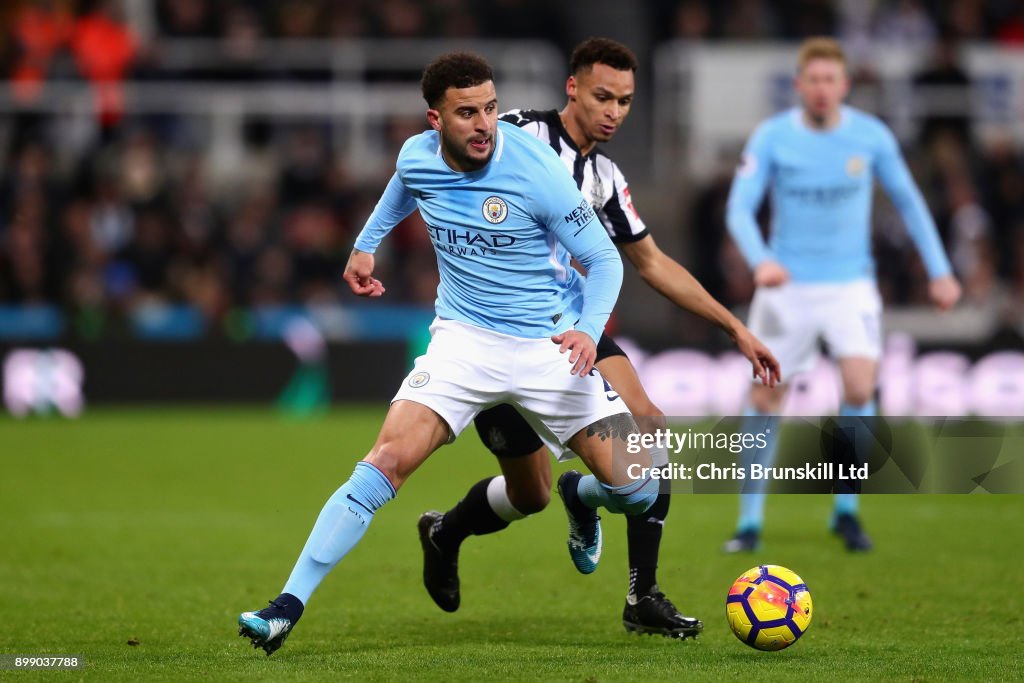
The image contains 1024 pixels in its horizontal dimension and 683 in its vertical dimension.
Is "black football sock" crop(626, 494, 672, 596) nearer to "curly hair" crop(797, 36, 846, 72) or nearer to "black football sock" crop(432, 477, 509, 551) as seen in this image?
"black football sock" crop(432, 477, 509, 551)

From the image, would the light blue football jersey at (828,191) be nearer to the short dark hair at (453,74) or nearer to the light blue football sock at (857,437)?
the light blue football sock at (857,437)

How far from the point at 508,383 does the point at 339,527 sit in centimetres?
84

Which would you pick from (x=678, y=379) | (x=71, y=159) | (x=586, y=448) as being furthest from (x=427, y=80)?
(x=71, y=159)

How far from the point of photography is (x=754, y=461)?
876 centimetres

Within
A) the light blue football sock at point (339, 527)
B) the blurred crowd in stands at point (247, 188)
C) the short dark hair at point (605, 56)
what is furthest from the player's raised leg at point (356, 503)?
Answer: the blurred crowd in stands at point (247, 188)

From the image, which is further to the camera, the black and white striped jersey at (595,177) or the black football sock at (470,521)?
the black football sock at (470,521)

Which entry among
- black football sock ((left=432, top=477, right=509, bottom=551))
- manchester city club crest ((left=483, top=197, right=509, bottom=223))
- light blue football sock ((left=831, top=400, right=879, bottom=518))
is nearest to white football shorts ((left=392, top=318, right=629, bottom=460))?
manchester city club crest ((left=483, top=197, right=509, bottom=223))

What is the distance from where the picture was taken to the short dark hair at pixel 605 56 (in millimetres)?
6254

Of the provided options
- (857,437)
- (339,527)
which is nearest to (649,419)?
(339,527)

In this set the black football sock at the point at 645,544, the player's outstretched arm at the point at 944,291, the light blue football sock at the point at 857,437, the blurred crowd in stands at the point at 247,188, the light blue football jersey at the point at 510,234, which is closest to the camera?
the light blue football jersey at the point at 510,234

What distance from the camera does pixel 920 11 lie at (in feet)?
66.2

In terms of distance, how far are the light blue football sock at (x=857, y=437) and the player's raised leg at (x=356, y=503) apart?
11.3 feet

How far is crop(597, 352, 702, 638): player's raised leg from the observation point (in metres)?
5.97

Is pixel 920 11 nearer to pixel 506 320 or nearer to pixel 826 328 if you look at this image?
pixel 826 328
